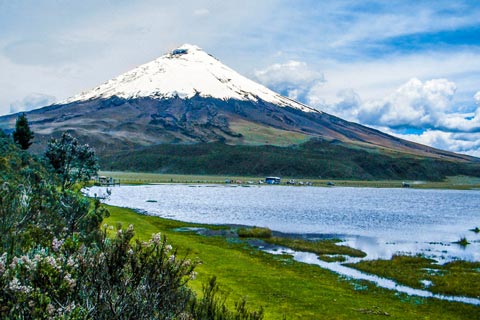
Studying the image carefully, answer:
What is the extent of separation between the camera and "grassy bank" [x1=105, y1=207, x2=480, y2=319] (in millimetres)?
20016

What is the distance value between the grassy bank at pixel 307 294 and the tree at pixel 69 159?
1913 centimetres

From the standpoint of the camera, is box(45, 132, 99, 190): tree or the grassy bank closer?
the grassy bank

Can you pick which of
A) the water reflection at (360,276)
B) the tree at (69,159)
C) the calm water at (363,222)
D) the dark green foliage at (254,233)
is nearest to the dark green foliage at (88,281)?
the water reflection at (360,276)

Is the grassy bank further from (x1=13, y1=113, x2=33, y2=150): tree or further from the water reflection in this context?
(x1=13, y1=113, x2=33, y2=150): tree

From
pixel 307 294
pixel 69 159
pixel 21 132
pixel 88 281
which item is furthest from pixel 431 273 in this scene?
pixel 21 132

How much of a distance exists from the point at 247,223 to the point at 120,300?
175 ft

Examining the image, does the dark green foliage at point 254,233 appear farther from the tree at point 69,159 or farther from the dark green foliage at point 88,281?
the dark green foliage at point 88,281

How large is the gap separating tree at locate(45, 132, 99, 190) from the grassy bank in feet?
62.7

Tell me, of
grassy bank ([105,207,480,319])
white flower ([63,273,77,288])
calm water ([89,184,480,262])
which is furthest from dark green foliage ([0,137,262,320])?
calm water ([89,184,480,262])

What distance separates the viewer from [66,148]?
45750mm

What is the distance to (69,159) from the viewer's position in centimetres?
4519

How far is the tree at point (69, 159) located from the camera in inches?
1770

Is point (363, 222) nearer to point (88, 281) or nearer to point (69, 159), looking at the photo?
point (69, 159)

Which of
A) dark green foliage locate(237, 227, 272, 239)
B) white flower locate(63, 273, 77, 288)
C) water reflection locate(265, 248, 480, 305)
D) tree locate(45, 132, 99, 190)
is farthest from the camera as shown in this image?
dark green foliage locate(237, 227, 272, 239)
